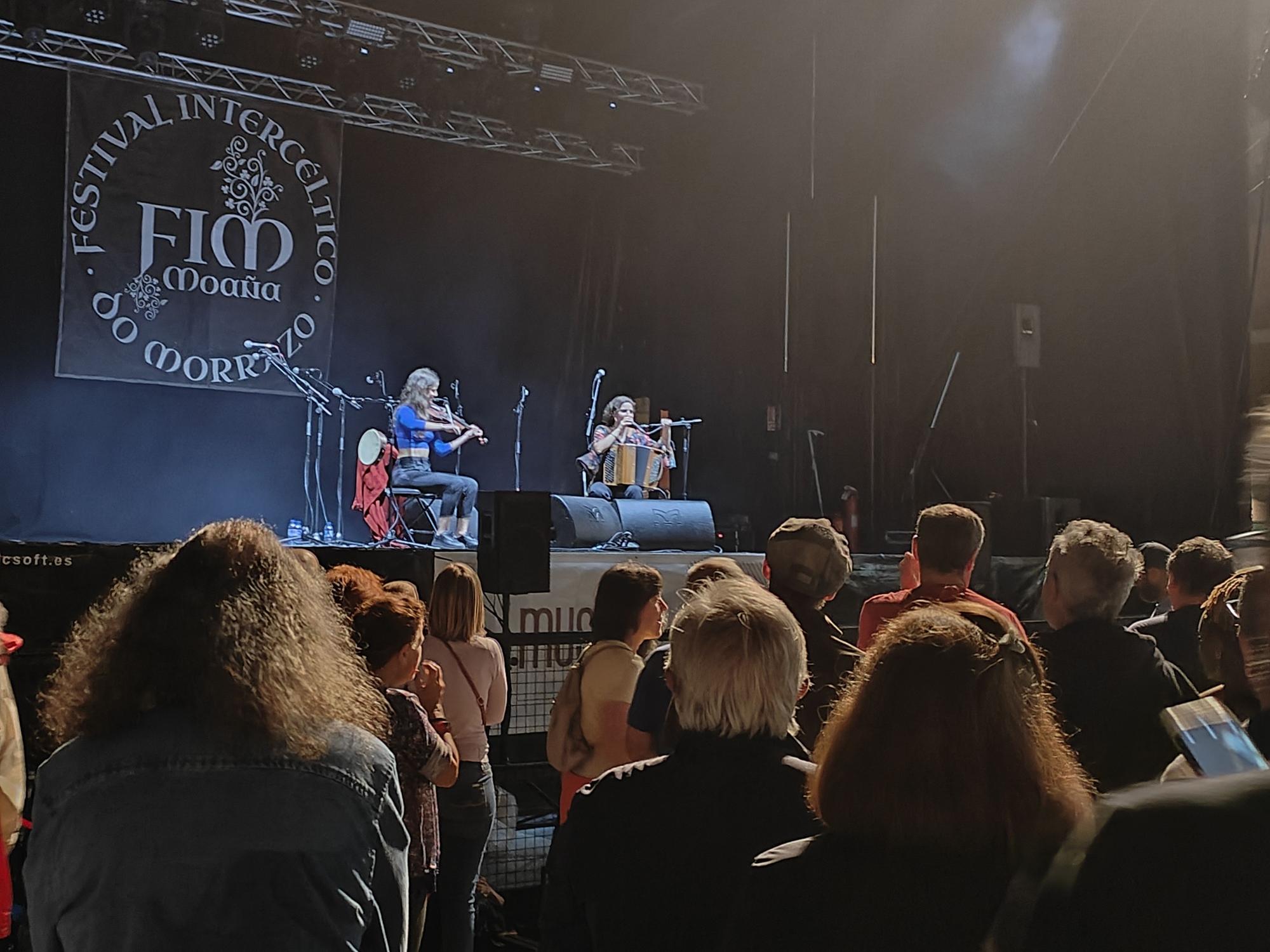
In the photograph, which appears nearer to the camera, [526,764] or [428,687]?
[428,687]

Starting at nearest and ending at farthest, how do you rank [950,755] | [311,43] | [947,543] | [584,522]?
[950,755] < [947,543] < [584,522] < [311,43]

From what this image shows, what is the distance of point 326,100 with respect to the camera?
350 inches

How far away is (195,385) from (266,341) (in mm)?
665

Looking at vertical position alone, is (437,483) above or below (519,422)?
below

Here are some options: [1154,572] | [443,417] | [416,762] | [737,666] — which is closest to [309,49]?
[443,417]

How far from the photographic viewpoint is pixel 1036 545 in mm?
7023

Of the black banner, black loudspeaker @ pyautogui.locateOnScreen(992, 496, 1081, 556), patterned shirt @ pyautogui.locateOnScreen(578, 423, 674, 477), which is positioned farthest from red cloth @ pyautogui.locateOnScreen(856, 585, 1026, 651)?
the black banner

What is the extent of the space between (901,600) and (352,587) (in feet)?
4.02

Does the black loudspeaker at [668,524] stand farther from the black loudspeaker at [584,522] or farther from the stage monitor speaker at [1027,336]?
the stage monitor speaker at [1027,336]

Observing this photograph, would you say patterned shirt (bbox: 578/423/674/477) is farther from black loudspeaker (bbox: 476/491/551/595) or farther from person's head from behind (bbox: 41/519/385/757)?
person's head from behind (bbox: 41/519/385/757)

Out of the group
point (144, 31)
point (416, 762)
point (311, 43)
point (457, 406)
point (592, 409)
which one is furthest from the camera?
point (592, 409)

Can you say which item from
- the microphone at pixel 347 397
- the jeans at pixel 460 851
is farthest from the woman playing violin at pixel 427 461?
the jeans at pixel 460 851

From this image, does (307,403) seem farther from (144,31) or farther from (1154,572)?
(1154,572)

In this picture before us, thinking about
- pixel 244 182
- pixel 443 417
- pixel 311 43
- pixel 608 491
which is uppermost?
pixel 311 43
